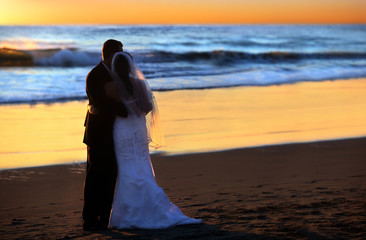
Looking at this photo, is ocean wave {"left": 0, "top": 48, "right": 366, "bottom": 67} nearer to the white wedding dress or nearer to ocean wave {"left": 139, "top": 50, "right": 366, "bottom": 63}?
ocean wave {"left": 139, "top": 50, "right": 366, "bottom": 63}

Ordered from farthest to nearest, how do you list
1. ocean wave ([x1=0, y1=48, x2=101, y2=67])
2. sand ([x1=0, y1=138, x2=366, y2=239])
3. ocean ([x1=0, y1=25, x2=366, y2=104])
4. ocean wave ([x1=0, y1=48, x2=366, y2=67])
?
ocean wave ([x1=0, y1=48, x2=366, y2=67]) < ocean wave ([x1=0, y1=48, x2=101, y2=67]) < ocean ([x1=0, y1=25, x2=366, y2=104]) < sand ([x1=0, y1=138, x2=366, y2=239])

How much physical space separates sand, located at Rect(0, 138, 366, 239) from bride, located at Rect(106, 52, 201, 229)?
112 millimetres

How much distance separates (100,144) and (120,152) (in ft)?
0.58

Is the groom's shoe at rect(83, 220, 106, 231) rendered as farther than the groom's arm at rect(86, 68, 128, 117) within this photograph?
Yes

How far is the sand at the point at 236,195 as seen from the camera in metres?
4.66

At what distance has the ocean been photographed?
18750mm

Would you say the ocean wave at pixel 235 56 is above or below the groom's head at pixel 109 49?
above

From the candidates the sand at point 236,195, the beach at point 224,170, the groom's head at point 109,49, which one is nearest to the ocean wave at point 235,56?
the beach at point 224,170

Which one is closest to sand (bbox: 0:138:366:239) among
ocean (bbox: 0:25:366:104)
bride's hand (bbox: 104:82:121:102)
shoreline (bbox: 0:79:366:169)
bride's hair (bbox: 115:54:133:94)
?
shoreline (bbox: 0:79:366:169)

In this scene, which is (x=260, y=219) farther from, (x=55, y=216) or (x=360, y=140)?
(x=360, y=140)

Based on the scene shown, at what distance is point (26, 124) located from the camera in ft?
35.8

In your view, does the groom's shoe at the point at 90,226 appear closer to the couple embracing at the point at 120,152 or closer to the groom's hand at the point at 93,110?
the couple embracing at the point at 120,152

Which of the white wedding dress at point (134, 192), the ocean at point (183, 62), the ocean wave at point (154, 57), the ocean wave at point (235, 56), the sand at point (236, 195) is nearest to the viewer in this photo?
the sand at point (236, 195)

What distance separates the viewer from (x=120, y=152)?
15.8 feet
